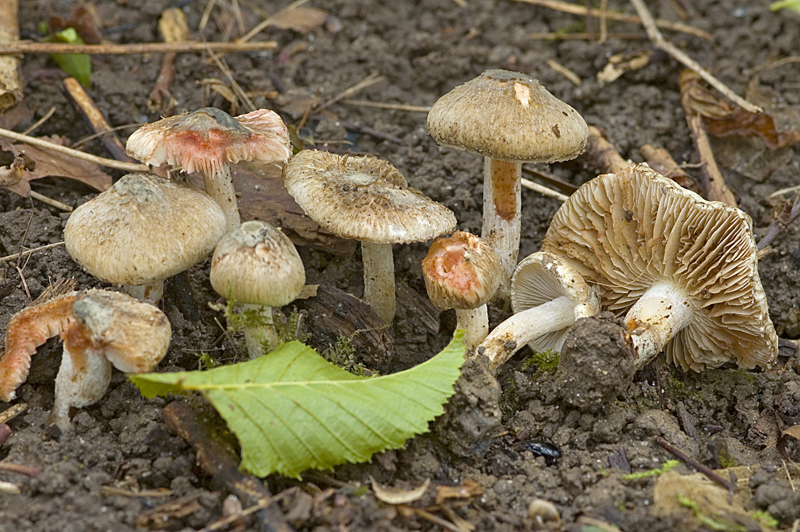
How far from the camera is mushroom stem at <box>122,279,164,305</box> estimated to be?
3.93m

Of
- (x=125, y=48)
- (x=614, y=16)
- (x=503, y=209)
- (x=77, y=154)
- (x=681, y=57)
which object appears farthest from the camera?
(x=614, y=16)

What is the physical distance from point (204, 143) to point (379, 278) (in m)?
1.40

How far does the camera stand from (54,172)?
4859 millimetres

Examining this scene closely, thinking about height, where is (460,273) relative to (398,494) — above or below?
above

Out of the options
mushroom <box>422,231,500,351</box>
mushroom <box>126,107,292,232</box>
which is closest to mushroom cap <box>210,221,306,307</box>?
mushroom <box>126,107,292,232</box>

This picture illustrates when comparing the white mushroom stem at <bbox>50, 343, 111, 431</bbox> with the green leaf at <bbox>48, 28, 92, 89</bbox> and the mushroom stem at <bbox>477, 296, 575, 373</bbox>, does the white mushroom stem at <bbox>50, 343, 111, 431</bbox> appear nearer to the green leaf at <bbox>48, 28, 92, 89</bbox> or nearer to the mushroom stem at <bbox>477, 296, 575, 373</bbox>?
the mushroom stem at <bbox>477, 296, 575, 373</bbox>

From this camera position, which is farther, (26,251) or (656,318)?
(26,251)

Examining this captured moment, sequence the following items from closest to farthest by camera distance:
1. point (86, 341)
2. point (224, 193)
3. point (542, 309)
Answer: point (86, 341)
point (224, 193)
point (542, 309)

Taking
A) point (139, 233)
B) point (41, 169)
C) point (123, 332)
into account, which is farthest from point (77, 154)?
point (123, 332)

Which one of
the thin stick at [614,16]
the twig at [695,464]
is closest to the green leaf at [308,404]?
the twig at [695,464]

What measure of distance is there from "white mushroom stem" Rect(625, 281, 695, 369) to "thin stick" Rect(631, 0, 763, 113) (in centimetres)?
243

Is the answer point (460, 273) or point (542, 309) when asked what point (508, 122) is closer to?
point (460, 273)

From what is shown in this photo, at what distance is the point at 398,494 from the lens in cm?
317

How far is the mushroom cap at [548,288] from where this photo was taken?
423cm
